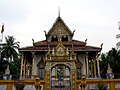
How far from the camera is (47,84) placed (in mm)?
20703

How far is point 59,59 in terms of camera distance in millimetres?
21516

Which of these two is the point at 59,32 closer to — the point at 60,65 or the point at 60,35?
the point at 60,35

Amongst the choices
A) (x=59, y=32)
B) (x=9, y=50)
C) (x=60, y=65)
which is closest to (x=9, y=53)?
(x=9, y=50)

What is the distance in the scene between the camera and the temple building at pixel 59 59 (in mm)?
21359

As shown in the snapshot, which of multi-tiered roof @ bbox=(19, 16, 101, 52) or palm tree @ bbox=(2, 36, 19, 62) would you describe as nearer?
multi-tiered roof @ bbox=(19, 16, 101, 52)

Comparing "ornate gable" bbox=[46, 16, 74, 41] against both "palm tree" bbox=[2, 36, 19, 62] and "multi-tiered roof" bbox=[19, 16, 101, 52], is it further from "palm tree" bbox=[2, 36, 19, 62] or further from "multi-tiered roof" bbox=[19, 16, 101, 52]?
"palm tree" bbox=[2, 36, 19, 62]

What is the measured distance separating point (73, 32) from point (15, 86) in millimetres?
13807

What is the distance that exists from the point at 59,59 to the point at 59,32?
11023 mm

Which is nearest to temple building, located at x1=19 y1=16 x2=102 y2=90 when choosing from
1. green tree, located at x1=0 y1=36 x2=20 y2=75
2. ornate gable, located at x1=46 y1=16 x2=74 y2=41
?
ornate gable, located at x1=46 y1=16 x2=74 y2=41

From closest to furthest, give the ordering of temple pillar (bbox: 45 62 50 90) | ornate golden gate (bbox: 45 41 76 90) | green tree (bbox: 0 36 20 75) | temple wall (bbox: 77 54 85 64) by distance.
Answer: temple pillar (bbox: 45 62 50 90) < ornate golden gate (bbox: 45 41 76 90) < temple wall (bbox: 77 54 85 64) < green tree (bbox: 0 36 20 75)

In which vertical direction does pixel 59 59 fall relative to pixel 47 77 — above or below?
above

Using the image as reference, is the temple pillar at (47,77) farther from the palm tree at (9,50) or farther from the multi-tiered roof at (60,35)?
the palm tree at (9,50)

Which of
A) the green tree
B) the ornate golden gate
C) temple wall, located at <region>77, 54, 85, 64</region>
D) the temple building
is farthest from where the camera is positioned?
the green tree

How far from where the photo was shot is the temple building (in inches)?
841
